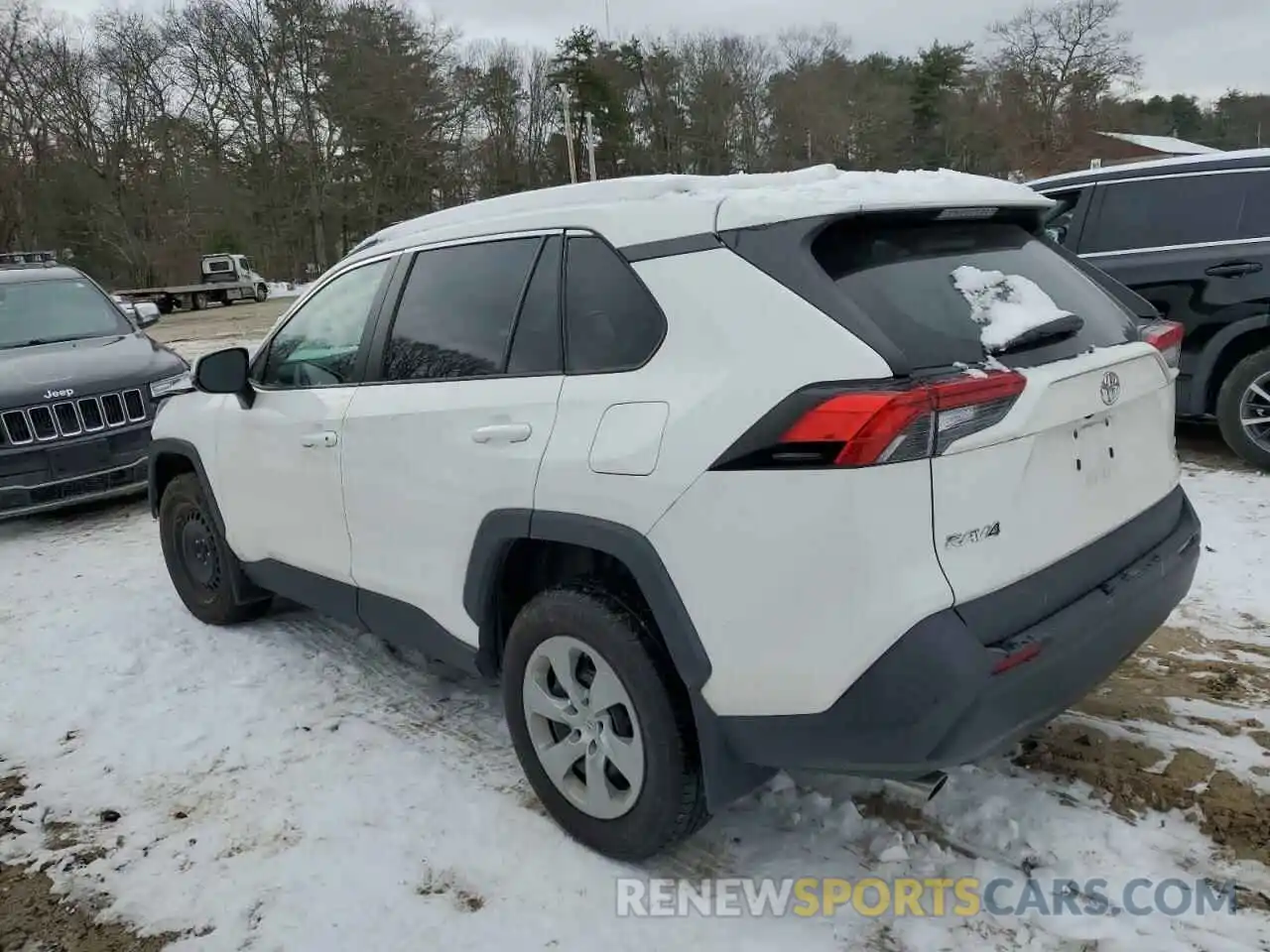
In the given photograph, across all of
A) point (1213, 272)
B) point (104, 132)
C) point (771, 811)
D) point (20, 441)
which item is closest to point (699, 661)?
point (771, 811)

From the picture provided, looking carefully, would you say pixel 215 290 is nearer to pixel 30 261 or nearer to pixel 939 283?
pixel 30 261

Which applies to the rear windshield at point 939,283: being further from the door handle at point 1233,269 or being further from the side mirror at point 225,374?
the door handle at point 1233,269

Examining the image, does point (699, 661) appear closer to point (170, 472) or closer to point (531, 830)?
point (531, 830)

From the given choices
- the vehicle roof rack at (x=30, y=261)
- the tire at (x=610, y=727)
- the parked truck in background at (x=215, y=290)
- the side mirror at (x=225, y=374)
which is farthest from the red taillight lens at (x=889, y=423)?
the parked truck in background at (x=215, y=290)

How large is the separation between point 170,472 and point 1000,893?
4229 millimetres

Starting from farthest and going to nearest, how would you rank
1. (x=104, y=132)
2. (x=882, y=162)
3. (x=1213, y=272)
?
(x=882, y=162), (x=104, y=132), (x=1213, y=272)

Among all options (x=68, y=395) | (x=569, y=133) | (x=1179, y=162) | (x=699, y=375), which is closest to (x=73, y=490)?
(x=68, y=395)

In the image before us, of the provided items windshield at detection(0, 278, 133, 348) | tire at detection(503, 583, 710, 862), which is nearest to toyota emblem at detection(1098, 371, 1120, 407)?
tire at detection(503, 583, 710, 862)

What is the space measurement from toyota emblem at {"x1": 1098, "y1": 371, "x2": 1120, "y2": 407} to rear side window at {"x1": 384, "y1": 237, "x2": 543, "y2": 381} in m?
1.61

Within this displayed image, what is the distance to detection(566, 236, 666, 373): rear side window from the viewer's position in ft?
8.09

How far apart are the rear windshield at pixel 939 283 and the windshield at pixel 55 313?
7.18 m

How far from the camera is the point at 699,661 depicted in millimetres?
2281

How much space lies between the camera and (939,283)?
7.78 ft

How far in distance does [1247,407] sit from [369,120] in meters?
48.7
